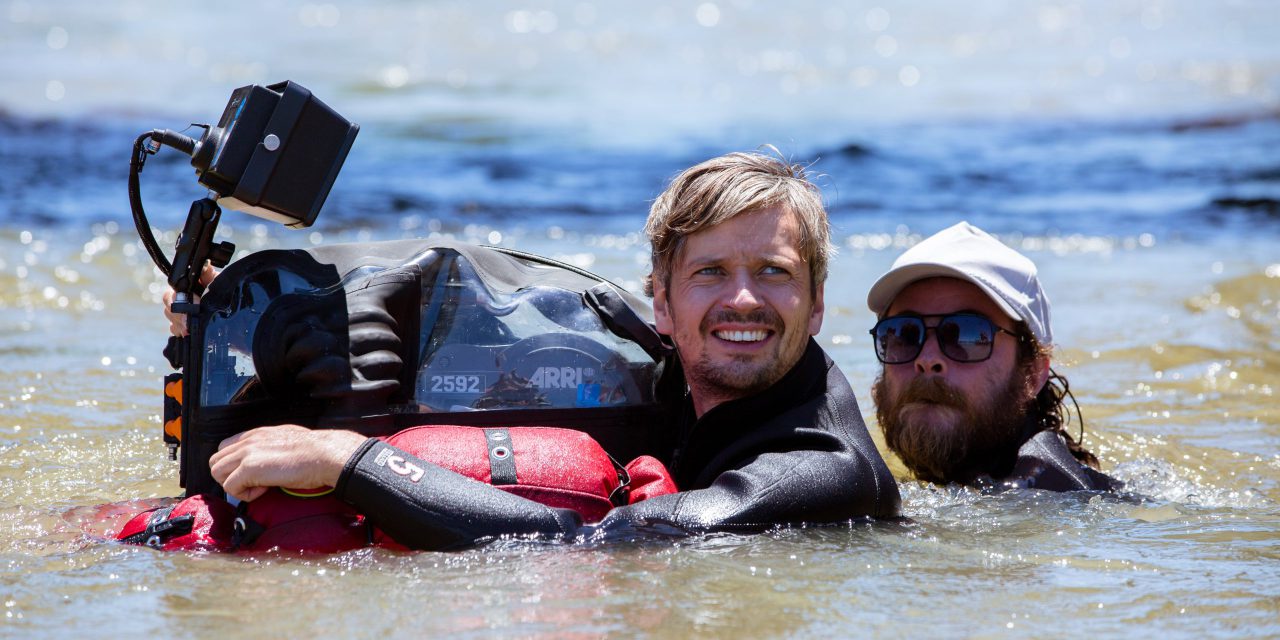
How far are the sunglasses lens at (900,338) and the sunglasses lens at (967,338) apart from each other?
0.09m

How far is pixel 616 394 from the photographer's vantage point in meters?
4.32

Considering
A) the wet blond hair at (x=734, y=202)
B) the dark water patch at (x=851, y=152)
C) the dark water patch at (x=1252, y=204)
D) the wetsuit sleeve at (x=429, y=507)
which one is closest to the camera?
the wetsuit sleeve at (x=429, y=507)

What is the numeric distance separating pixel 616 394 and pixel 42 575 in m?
1.75

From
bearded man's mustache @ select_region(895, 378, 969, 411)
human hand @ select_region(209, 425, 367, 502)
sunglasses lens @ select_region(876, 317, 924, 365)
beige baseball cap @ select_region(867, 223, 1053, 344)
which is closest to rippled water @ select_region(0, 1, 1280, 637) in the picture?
human hand @ select_region(209, 425, 367, 502)

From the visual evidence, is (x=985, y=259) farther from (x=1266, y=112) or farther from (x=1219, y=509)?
(x=1266, y=112)

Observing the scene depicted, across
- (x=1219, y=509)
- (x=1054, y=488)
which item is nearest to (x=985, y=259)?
(x=1054, y=488)

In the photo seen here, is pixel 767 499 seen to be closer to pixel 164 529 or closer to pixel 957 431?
pixel 957 431

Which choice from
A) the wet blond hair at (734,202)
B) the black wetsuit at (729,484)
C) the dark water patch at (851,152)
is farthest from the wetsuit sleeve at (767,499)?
the dark water patch at (851,152)

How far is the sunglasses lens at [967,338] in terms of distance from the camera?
477cm

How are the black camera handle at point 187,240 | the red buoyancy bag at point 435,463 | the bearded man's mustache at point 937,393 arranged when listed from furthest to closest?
1. the bearded man's mustache at point 937,393
2. the black camera handle at point 187,240
3. the red buoyancy bag at point 435,463

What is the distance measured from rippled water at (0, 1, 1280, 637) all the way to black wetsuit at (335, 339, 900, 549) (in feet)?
0.25

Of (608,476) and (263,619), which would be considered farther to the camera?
(608,476)

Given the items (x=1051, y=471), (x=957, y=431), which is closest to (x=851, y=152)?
(x=957, y=431)

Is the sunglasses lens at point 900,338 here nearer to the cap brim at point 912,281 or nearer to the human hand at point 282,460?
the cap brim at point 912,281
